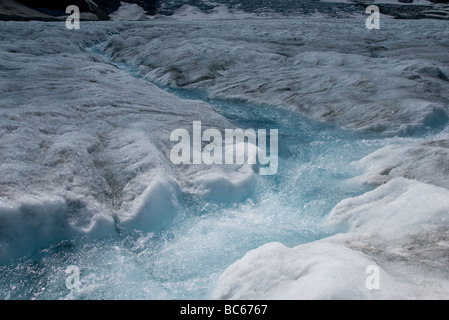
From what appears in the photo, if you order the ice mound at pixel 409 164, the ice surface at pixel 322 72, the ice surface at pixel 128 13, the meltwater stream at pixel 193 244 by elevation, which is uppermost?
the ice surface at pixel 128 13

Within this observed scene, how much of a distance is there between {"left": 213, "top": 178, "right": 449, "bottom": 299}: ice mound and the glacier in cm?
2

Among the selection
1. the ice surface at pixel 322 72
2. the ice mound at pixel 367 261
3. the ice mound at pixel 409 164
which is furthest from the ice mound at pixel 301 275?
the ice surface at pixel 322 72

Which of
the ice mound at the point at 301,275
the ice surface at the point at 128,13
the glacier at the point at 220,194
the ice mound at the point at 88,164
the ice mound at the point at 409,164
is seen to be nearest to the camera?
the ice mound at the point at 301,275

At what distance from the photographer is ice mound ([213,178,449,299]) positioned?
277 cm

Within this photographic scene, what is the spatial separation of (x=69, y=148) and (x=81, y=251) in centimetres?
213

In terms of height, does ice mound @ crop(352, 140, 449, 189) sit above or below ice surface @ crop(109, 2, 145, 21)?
below

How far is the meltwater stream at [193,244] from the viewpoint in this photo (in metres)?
3.79

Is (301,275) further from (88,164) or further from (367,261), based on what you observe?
(88,164)

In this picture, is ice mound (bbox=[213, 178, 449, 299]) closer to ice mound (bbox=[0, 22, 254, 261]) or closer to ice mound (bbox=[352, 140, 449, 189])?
ice mound (bbox=[352, 140, 449, 189])

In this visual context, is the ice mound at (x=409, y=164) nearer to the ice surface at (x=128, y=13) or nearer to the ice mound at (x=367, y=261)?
the ice mound at (x=367, y=261)

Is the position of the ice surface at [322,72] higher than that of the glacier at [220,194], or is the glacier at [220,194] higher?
the ice surface at [322,72]

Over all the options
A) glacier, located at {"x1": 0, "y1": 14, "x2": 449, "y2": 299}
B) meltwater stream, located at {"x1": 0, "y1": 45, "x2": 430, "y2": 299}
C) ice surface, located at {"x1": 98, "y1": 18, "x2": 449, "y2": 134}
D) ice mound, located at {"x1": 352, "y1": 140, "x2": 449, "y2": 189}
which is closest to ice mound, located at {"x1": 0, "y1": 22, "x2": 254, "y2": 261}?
glacier, located at {"x1": 0, "y1": 14, "x2": 449, "y2": 299}

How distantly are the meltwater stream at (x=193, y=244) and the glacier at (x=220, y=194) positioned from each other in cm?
2
